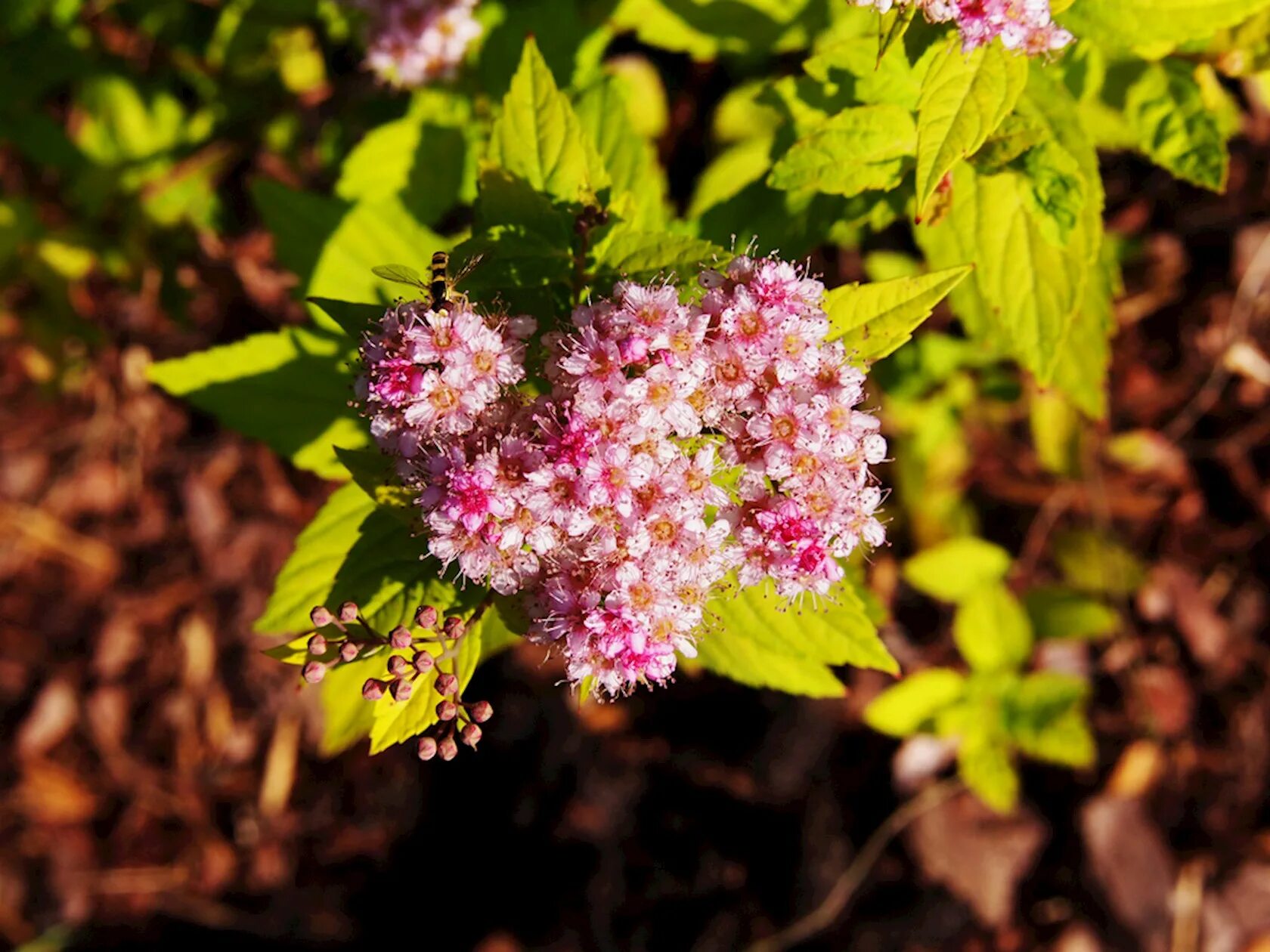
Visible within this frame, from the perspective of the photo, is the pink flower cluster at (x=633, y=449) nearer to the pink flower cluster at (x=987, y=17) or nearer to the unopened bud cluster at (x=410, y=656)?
the unopened bud cluster at (x=410, y=656)

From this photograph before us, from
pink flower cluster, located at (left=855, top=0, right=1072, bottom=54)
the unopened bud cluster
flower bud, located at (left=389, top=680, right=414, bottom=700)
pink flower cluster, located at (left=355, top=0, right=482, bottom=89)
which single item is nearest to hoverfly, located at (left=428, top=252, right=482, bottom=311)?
the unopened bud cluster

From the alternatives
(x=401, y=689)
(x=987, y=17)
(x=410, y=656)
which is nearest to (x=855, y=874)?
(x=410, y=656)

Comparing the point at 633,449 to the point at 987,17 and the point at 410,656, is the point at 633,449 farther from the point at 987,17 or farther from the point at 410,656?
the point at 987,17

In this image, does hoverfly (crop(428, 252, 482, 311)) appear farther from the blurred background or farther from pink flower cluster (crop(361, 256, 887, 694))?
the blurred background

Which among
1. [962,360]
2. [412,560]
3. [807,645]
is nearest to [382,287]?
[412,560]

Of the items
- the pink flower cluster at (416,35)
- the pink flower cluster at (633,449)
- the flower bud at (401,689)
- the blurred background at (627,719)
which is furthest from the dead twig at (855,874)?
the pink flower cluster at (416,35)

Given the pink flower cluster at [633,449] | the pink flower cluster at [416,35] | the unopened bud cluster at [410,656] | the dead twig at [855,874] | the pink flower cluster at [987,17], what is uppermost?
the pink flower cluster at [987,17]
